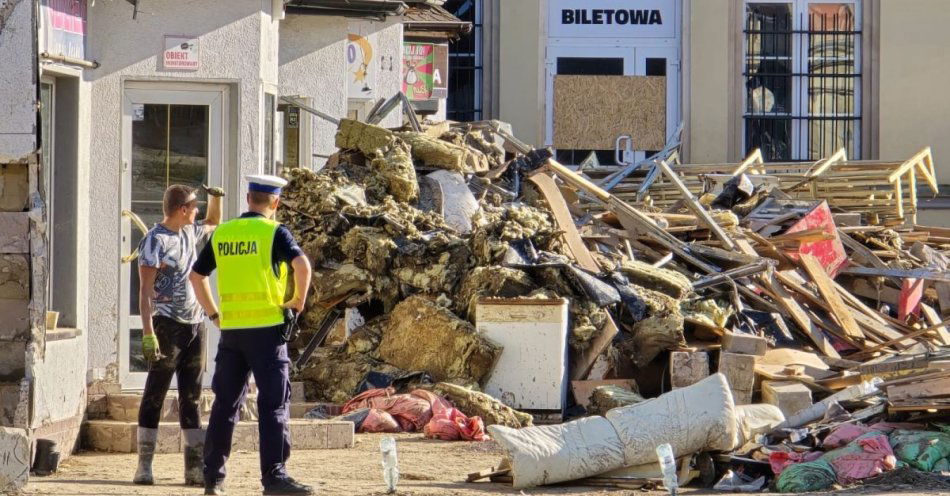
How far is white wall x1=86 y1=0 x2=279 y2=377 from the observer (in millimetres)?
11266

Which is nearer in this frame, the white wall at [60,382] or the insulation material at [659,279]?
the white wall at [60,382]

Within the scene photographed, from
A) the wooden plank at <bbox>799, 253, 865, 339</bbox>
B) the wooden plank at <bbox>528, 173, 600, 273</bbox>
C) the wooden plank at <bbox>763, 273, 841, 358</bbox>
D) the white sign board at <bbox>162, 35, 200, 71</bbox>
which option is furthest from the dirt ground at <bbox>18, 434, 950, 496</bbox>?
the wooden plank at <bbox>799, 253, 865, 339</bbox>

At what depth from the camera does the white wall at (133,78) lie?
1127cm

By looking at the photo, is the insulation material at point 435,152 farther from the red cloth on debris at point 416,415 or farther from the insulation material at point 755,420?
the insulation material at point 755,420

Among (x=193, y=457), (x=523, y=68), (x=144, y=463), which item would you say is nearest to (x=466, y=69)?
(x=523, y=68)

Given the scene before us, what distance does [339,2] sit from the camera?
1788 cm

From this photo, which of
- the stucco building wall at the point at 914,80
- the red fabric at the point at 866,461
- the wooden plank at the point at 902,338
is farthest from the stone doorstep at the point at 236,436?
the stucco building wall at the point at 914,80

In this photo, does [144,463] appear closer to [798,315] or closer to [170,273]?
[170,273]

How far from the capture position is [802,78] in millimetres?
27141

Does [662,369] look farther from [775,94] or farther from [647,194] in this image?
[775,94]

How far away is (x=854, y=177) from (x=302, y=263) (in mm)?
13267

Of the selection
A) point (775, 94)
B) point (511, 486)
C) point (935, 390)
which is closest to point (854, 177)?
point (775, 94)

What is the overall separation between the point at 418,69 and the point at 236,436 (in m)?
12.4

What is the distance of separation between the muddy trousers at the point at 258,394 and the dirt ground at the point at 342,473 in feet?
1.16
